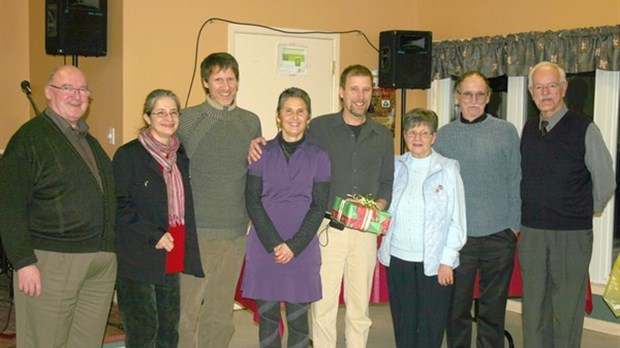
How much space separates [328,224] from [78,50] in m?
2.59

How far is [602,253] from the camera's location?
18.4 feet

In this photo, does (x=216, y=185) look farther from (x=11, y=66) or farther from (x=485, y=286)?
(x=11, y=66)

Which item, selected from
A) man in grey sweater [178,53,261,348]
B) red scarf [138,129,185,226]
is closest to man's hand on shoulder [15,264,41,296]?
red scarf [138,129,185,226]

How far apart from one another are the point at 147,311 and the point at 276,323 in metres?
0.65

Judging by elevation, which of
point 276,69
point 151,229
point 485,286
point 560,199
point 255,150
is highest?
point 276,69

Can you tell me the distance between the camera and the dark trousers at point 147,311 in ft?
10.7

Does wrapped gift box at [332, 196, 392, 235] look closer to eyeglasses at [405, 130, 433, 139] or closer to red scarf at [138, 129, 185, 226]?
eyeglasses at [405, 130, 433, 139]

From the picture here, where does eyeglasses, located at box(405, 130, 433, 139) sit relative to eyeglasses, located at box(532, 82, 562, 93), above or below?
below

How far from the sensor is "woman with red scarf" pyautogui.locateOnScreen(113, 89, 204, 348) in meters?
3.25

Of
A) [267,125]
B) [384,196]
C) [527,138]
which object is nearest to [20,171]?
[384,196]

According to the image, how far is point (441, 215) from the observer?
3604 millimetres

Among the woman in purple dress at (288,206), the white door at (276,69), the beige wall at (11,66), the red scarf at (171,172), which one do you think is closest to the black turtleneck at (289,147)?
the woman in purple dress at (288,206)

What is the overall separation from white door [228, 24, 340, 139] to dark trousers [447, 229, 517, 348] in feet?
8.72

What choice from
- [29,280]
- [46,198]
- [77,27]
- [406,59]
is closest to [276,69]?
[406,59]
